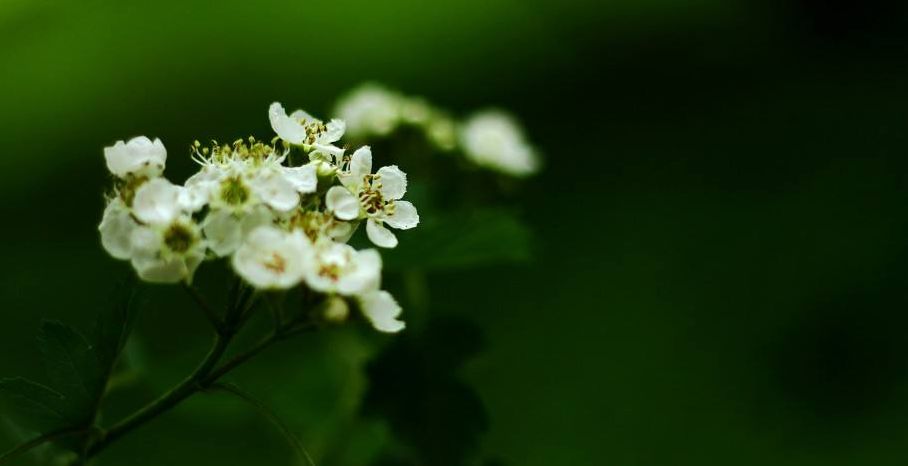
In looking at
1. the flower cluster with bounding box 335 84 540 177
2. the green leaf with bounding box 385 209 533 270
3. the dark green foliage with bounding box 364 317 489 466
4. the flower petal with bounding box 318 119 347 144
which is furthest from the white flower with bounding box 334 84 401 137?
the flower petal with bounding box 318 119 347 144

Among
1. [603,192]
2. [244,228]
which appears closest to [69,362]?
[244,228]

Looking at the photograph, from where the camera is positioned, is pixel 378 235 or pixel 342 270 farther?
pixel 378 235

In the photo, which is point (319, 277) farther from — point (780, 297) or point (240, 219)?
point (780, 297)

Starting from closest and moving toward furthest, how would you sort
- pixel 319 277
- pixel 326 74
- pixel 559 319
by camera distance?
pixel 319 277 → pixel 559 319 → pixel 326 74

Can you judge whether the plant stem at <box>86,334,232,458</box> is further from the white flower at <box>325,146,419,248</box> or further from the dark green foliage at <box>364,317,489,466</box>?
the dark green foliage at <box>364,317,489,466</box>

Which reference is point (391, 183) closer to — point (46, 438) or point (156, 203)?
point (156, 203)

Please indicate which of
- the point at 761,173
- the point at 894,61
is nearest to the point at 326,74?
the point at 761,173
